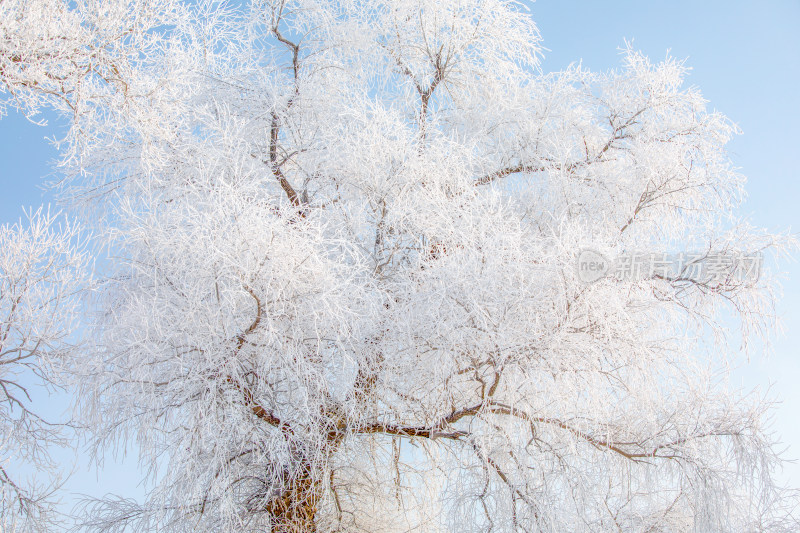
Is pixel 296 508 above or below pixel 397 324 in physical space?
below

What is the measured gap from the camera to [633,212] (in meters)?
5.68

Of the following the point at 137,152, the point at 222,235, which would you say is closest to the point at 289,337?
the point at 222,235

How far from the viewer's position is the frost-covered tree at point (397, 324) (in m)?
4.01

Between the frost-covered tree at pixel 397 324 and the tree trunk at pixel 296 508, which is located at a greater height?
Result: the frost-covered tree at pixel 397 324

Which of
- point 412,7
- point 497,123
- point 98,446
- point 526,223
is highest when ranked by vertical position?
point 412,7

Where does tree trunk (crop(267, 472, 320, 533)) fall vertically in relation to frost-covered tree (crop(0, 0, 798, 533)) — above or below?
below

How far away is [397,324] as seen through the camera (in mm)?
4434

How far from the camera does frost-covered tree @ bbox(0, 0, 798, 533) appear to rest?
401 centimetres

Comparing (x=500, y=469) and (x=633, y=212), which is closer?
(x=500, y=469)

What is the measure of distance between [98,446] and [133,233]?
1.44 metres

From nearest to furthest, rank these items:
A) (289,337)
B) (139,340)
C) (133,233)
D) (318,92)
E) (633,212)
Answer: (139,340) → (289,337) → (133,233) → (633,212) → (318,92)

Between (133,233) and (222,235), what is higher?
(133,233)

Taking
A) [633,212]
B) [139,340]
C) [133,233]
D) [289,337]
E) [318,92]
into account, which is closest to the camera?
[139,340]

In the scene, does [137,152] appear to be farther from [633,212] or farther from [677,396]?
[677,396]
